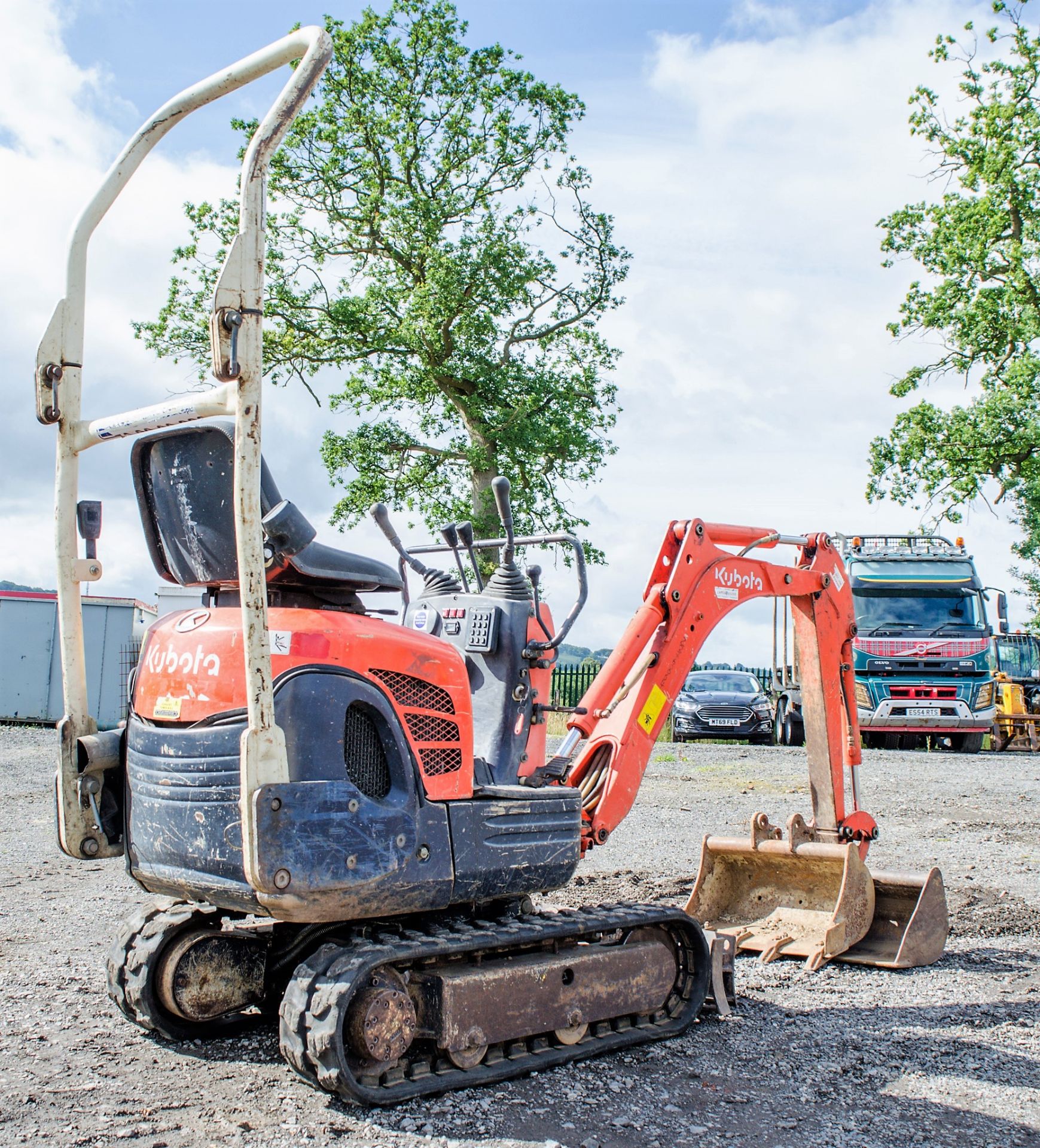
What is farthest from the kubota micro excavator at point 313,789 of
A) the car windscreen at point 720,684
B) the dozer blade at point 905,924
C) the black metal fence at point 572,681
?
the black metal fence at point 572,681

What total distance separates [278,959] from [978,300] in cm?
2567

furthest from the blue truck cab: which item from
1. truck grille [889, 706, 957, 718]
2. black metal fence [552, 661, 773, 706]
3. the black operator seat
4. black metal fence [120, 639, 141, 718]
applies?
the black operator seat

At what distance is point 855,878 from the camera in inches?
239

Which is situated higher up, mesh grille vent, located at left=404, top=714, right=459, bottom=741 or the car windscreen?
the car windscreen

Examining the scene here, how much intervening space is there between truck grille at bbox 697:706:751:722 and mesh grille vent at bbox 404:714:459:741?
1618 cm

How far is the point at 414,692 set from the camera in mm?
4160

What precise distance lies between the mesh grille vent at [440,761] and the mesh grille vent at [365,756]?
148 mm

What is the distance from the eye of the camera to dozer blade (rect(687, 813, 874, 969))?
19.7 feet

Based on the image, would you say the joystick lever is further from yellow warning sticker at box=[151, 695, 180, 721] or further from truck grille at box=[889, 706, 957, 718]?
truck grille at box=[889, 706, 957, 718]

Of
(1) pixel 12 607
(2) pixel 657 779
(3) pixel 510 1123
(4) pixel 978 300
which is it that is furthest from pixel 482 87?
(3) pixel 510 1123

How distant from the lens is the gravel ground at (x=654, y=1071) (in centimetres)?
378

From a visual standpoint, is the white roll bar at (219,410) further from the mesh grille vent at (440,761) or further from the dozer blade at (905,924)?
the dozer blade at (905,924)

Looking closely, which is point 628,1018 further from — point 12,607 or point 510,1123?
point 12,607

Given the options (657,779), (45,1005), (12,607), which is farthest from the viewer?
(12,607)
